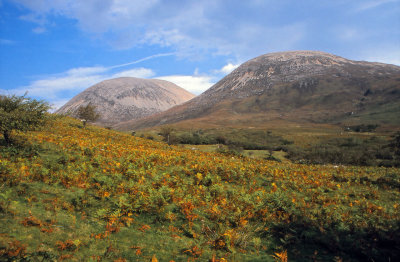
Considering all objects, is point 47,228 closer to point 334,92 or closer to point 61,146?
point 61,146

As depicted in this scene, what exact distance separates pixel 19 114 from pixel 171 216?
11622mm

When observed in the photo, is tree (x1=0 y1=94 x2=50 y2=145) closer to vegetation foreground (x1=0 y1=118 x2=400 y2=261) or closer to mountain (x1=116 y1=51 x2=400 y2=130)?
vegetation foreground (x1=0 y1=118 x2=400 y2=261)

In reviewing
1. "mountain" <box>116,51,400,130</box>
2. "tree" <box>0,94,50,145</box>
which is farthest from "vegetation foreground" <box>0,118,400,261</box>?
"mountain" <box>116,51,400,130</box>

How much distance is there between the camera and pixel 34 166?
10.6 m

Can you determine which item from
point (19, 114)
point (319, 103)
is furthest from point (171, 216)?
point (319, 103)

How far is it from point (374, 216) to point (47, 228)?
1068 cm

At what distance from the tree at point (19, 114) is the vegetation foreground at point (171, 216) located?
1246 mm

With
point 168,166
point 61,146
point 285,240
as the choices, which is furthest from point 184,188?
point 61,146

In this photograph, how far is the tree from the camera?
13.1 metres

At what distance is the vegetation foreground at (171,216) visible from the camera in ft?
20.4

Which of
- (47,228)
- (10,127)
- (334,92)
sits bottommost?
(47,228)

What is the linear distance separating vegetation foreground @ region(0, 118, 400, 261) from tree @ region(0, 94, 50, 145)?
1.25 m

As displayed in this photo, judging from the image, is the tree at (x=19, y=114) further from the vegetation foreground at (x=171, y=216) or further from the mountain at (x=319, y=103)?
the mountain at (x=319, y=103)

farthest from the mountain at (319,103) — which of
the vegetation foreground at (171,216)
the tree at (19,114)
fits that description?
A: the tree at (19,114)
